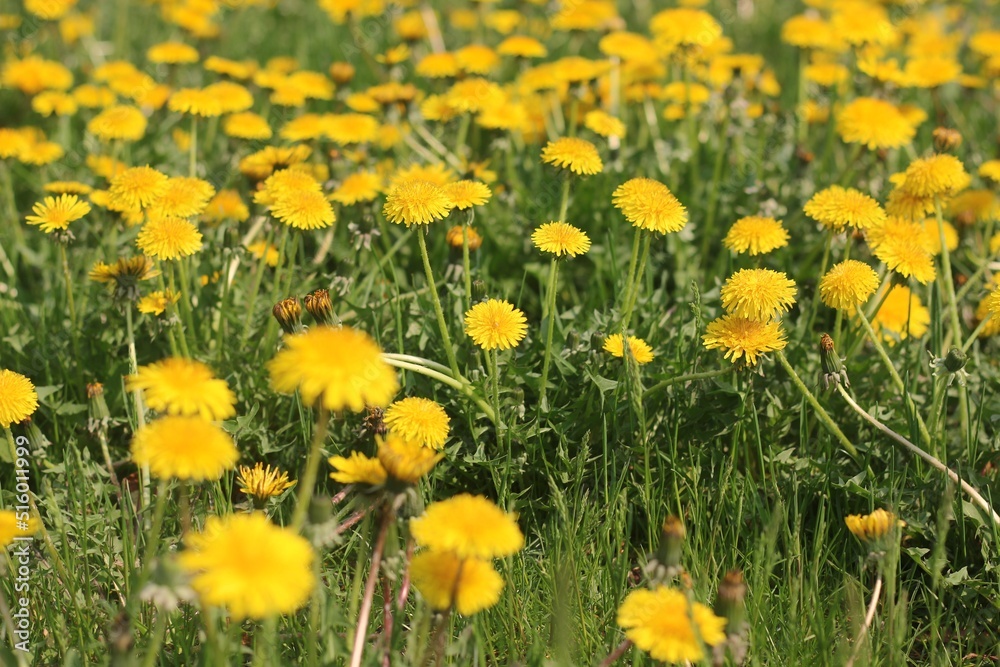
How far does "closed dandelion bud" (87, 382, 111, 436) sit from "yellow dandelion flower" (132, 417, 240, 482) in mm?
834

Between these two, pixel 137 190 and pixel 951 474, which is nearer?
pixel 951 474

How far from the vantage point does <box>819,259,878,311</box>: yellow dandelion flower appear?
2.10 meters

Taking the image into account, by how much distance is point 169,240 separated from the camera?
216 cm

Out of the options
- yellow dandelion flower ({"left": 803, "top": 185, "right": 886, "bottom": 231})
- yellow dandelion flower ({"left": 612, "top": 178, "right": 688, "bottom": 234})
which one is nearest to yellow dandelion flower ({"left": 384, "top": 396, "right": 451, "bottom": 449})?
yellow dandelion flower ({"left": 612, "top": 178, "right": 688, "bottom": 234})

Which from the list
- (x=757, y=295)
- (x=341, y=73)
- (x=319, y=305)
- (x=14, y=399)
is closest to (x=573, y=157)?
(x=757, y=295)

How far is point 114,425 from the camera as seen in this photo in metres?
2.35

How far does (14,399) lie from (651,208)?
1352 millimetres

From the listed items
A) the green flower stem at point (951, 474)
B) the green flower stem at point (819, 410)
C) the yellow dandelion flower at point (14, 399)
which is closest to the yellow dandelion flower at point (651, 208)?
the green flower stem at point (819, 410)

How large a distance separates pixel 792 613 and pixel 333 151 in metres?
1.99

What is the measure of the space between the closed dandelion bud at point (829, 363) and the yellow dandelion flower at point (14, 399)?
1.60m

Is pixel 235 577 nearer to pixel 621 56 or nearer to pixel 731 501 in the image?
pixel 731 501

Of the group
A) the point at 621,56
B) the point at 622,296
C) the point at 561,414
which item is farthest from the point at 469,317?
the point at 621,56

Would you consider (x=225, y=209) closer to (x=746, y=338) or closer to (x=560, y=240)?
(x=560, y=240)

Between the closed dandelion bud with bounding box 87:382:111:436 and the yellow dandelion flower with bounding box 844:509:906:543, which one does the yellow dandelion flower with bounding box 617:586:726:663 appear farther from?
the closed dandelion bud with bounding box 87:382:111:436
